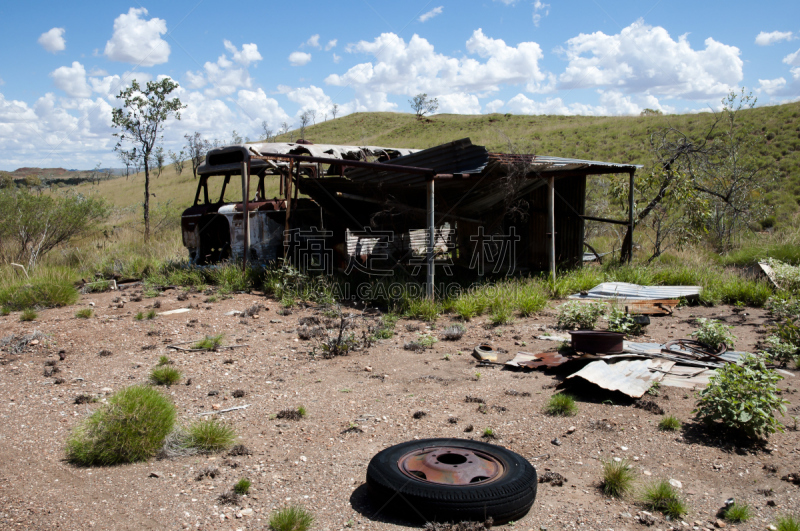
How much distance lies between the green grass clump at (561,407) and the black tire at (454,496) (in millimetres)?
1435

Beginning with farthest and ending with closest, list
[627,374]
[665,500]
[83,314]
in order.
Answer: [83,314]
[627,374]
[665,500]

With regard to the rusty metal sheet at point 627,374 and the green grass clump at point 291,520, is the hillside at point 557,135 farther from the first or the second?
the green grass clump at point 291,520

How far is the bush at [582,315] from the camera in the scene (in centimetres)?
748

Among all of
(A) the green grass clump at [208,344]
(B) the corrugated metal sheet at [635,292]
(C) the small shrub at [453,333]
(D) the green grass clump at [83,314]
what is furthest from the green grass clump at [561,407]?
(D) the green grass clump at [83,314]

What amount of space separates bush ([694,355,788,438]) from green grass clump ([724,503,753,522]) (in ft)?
3.21

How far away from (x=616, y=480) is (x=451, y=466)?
1055 millimetres

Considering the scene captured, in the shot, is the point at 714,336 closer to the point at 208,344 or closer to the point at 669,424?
the point at 669,424

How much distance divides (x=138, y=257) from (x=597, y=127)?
4113 cm

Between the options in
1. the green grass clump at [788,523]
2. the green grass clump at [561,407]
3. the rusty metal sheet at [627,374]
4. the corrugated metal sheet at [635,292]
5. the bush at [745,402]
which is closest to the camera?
the green grass clump at [788,523]

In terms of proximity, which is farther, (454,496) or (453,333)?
(453,333)

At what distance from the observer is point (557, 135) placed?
147 ft

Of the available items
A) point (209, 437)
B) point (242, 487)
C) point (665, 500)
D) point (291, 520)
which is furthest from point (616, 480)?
point (209, 437)

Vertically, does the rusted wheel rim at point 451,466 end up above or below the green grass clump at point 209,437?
above

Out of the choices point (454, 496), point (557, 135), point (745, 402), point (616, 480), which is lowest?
point (616, 480)
